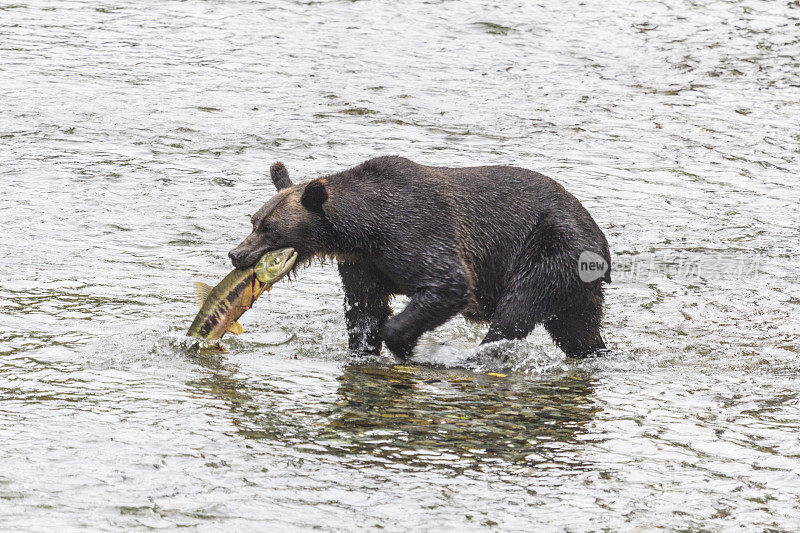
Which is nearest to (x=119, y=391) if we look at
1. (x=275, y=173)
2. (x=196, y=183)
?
(x=275, y=173)

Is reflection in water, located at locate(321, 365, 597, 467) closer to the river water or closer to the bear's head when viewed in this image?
the river water

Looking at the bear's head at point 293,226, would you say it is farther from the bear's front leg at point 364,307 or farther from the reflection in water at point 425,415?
the reflection in water at point 425,415

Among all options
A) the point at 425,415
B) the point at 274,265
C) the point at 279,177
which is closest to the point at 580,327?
the point at 425,415

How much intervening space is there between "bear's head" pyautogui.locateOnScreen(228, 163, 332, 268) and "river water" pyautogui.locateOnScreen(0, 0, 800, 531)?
0.75 metres

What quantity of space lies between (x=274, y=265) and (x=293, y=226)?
0.29m

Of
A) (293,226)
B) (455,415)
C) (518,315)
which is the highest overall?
(293,226)

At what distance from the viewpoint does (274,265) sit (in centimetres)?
736

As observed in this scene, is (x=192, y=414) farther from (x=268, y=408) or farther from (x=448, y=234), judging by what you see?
(x=448, y=234)

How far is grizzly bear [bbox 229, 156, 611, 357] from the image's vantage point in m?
7.56

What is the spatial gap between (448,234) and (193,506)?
340 cm

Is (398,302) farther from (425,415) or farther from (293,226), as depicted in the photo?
(425,415)

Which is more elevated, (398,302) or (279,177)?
(279,177)

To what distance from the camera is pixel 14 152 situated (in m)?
12.2

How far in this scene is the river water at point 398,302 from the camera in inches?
201
